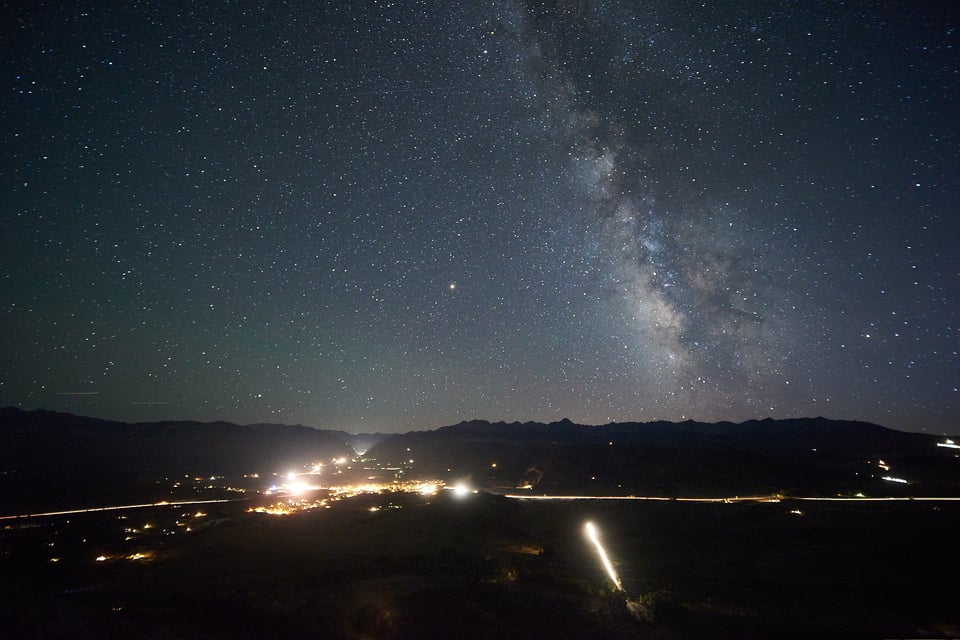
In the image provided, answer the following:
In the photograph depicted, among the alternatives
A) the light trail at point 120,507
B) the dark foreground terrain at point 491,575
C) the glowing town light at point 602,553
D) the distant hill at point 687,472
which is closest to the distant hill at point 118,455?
the light trail at point 120,507

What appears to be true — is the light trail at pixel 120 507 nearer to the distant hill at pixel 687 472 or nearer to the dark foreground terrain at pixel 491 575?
the dark foreground terrain at pixel 491 575

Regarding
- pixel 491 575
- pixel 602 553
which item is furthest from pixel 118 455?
pixel 602 553

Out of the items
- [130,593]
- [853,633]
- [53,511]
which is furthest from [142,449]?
[853,633]

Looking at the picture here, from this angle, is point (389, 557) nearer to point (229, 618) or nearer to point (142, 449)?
point (229, 618)

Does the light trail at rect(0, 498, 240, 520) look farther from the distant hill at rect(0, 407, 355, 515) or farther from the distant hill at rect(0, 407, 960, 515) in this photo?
the distant hill at rect(0, 407, 960, 515)

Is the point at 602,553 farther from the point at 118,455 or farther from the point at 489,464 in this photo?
the point at 118,455
